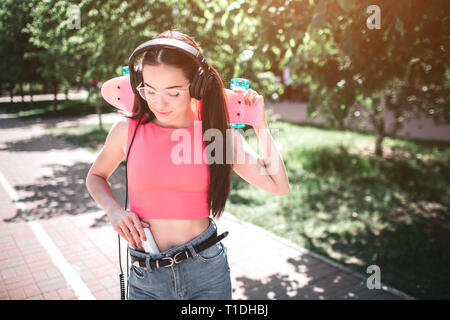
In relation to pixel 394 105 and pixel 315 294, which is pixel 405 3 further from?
pixel 394 105

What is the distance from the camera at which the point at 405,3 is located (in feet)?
9.48

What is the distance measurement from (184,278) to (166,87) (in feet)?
3.01

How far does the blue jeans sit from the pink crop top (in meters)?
0.19

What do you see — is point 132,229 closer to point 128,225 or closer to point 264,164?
point 128,225

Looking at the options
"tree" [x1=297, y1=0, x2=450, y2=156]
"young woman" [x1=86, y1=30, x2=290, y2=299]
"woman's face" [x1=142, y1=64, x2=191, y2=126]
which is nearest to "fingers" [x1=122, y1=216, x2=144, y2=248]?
"young woman" [x1=86, y1=30, x2=290, y2=299]

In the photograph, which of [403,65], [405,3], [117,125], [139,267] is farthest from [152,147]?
[403,65]

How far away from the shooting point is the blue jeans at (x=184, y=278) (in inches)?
65.2

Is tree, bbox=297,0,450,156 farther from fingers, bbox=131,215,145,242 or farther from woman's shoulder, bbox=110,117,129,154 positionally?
fingers, bbox=131,215,145,242

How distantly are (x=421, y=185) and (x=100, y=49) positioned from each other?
8.26 m

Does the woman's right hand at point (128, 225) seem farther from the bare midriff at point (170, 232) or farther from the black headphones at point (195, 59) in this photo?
the black headphones at point (195, 59)

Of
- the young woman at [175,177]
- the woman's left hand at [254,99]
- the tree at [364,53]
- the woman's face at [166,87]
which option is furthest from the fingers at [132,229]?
the tree at [364,53]

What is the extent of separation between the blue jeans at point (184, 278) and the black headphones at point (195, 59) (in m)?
0.72

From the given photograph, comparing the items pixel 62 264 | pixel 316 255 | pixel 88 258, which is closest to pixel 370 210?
pixel 316 255
